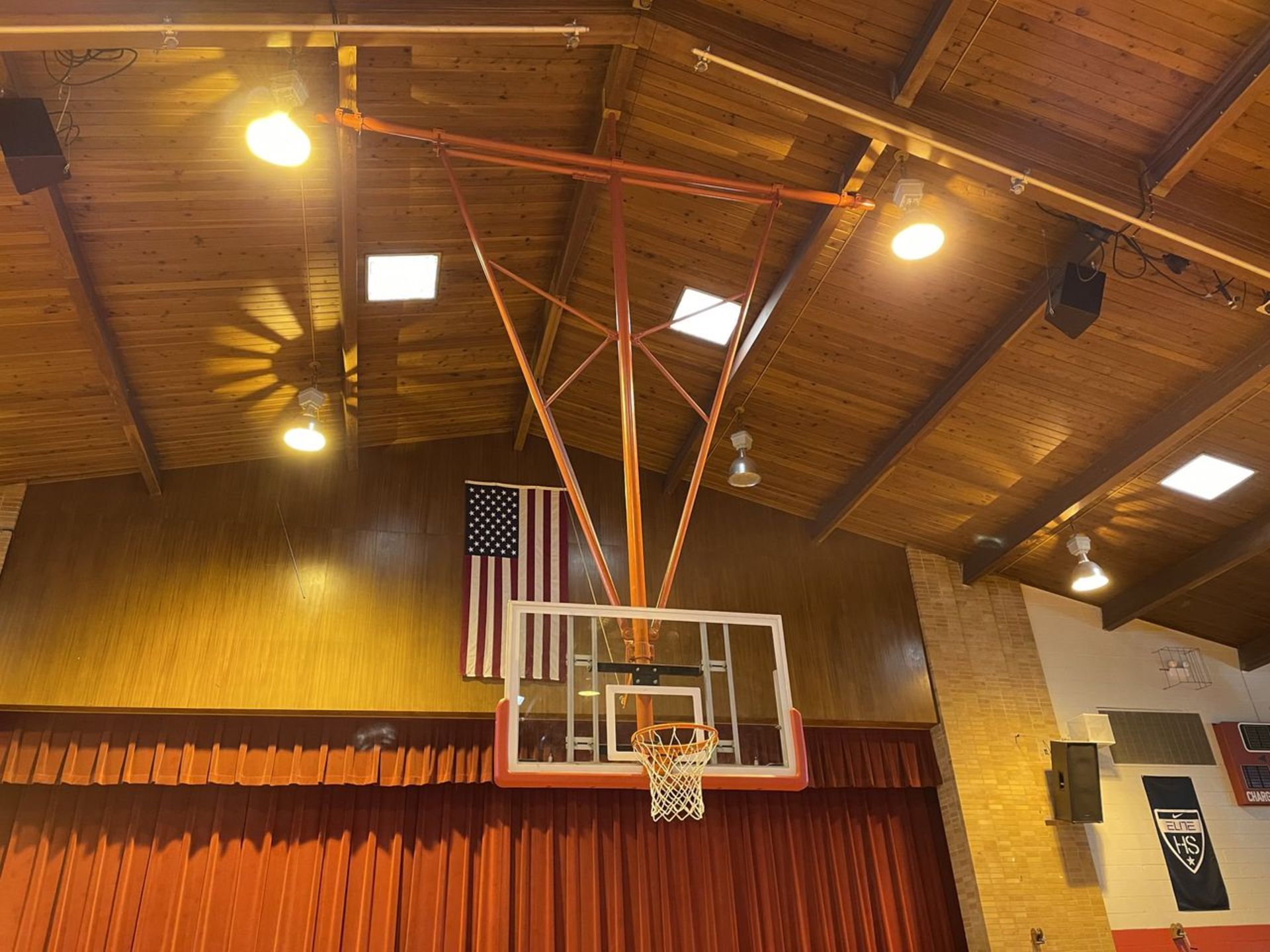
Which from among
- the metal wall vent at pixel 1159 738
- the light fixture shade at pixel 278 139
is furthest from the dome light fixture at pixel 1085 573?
the light fixture shade at pixel 278 139

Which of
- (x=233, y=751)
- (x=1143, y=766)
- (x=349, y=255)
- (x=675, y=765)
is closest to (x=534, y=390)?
(x=349, y=255)

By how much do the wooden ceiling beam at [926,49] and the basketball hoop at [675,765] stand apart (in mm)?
4172

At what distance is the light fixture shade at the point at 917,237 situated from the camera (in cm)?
561

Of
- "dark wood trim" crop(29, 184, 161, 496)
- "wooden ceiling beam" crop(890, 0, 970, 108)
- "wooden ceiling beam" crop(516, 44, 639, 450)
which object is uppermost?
"wooden ceiling beam" crop(516, 44, 639, 450)

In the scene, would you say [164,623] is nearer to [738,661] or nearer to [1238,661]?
[738,661]

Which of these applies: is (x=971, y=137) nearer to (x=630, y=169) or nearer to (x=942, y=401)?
(x=630, y=169)

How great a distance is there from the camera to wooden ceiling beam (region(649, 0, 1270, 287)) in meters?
5.73

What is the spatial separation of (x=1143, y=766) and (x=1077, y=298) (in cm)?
625

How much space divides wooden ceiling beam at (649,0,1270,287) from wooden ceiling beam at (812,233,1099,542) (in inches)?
18.8

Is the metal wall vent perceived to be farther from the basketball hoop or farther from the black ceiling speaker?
the black ceiling speaker

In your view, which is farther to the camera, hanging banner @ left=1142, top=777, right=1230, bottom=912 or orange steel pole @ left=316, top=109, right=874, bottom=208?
hanging banner @ left=1142, top=777, right=1230, bottom=912

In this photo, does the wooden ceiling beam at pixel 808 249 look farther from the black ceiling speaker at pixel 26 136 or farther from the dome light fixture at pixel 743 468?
the black ceiling speaker at pixel 26 136

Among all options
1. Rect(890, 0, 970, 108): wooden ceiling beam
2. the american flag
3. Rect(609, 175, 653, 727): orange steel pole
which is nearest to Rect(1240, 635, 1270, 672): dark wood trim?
the american flag

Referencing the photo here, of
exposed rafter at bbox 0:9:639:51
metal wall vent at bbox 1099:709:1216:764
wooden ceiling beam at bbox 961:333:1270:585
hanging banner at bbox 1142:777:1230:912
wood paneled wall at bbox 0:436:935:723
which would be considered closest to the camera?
exposed rafter at bbox 0:9:639:51
